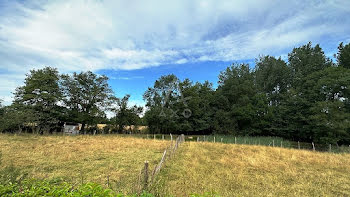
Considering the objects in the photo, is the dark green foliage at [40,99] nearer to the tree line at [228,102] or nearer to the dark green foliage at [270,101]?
the tree line at [228,102]

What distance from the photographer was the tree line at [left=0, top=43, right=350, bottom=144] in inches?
884

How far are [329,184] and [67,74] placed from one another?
33090mm

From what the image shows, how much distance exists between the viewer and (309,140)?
1029 inches

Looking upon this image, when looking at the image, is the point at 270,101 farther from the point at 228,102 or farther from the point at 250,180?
the point at 250,180

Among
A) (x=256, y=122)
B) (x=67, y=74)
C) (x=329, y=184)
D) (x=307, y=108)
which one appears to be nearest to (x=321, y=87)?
(x=307, y=108)

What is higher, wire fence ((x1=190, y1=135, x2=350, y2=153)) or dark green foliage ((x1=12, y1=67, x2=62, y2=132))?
dark green foliage ((x1=12, y1=67, x2=62, y2=132))

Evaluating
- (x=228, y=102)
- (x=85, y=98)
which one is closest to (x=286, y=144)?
(x=228, y=102)

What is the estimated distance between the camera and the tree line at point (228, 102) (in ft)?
73.7

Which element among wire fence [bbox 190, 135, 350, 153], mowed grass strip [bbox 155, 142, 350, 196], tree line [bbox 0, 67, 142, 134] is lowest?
wire fence [bbox 190, 135, 350, 153]

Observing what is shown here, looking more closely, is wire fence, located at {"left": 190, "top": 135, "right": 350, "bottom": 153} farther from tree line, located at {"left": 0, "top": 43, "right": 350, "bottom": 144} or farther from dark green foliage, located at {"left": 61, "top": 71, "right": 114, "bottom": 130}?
dark green foliage, located at {"left": 61, "top": 71, "right": 114, "bottom": 130}

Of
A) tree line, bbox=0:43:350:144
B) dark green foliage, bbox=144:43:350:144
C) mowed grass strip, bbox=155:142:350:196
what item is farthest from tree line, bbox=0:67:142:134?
mowed grass strip, bbox=155:142:350:196

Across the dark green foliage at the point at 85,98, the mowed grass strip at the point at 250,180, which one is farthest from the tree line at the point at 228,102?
the mowed grass strip at the point at 250,180

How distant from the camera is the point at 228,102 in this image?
118 feet

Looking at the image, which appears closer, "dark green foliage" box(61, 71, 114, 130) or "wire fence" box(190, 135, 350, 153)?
"wire fence" box(190, 135, 350, 153)
